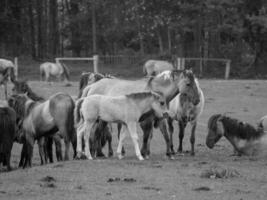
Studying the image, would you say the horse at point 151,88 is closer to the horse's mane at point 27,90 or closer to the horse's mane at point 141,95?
the horse's mane at point 141,95

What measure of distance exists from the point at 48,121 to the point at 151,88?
2602 millimetres

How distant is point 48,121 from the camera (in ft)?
50.7

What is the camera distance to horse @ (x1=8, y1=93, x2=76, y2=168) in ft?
50.4

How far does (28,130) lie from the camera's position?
15766 mm

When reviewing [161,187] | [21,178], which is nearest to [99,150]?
[21,178]

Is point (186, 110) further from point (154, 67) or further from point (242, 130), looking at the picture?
point (154, 67)

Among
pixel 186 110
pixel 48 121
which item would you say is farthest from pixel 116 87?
pixel 48 121

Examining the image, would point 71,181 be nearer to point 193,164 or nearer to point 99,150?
point 193,164

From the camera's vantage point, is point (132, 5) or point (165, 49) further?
point (165, 49)

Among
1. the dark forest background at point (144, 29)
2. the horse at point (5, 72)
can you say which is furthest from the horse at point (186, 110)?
the dark forest background at point (144, 29)

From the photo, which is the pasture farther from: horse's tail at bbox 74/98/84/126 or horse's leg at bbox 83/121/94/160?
horse's tail at bbox 74/98/84/126

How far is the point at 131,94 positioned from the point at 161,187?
4.01 meters

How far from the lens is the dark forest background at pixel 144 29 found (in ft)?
159

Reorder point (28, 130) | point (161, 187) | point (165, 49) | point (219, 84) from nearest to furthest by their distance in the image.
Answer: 1. point (161, 187)
2. point (28, 130)
3. point (219, 84)
4. point (165, 49)
